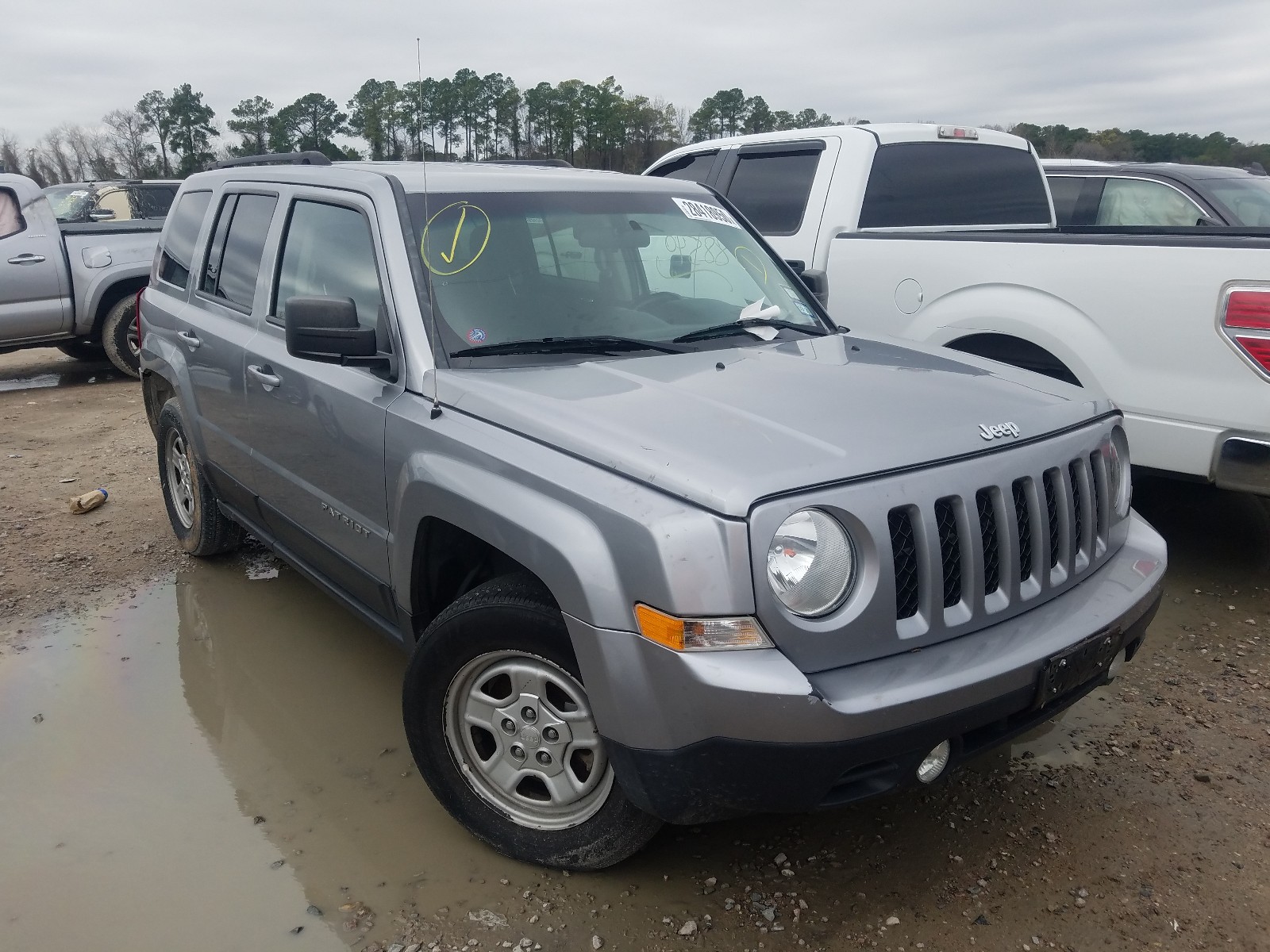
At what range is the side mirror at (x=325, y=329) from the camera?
2828 millimetres

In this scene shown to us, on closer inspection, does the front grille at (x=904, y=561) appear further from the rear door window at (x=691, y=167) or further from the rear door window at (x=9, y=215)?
the rear door window at (x=9, y=215)

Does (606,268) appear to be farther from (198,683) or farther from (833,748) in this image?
(198,683)

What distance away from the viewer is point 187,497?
5.01 meters

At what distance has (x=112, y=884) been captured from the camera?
2.69m

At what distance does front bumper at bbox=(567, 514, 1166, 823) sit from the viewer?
2.05m

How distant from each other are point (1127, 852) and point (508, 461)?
77.6 inches

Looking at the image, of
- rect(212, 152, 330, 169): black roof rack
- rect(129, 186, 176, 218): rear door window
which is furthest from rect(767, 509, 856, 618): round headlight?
rect(129, 186, 176, 218): rear door window

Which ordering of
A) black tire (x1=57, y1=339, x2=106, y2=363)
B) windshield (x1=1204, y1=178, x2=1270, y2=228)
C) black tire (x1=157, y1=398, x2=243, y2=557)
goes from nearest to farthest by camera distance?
1. black tire (x1=157, y1=398, x2=243, y2=557)
2. windshield (x1=1204, y1=178, x2=1270, y2=228)
3. black tire (x1=57, y1=339, x2=106, y2=363)

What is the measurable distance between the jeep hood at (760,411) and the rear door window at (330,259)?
580mm

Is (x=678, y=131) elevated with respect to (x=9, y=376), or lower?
elevated

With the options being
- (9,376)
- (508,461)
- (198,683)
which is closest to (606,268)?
(508,461)

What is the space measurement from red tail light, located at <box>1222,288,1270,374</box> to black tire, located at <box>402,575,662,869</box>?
2829 mm

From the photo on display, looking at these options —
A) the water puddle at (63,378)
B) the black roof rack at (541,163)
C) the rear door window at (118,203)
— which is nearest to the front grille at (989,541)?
the black roof rack at (541,163)

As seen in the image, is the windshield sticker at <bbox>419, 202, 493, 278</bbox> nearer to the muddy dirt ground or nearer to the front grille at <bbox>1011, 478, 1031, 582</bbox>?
the muddy dirt ground
